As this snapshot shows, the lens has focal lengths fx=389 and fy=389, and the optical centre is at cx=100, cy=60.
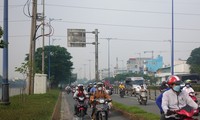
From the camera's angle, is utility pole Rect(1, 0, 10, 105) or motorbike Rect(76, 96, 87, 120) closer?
motorbike Rect(76, 96, 87, 120)

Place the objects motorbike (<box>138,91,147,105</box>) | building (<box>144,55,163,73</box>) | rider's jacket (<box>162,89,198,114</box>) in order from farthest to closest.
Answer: building (<box>144,55,163,73</box>) < motorbike (<box>138,91,147,105</box>) < rider's jacket (<box>162,89,198,114</box>)

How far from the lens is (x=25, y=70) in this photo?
1288 inches

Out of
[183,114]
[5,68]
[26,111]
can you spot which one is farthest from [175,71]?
[183,114]

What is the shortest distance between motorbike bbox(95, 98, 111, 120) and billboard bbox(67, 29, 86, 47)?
2259 cm

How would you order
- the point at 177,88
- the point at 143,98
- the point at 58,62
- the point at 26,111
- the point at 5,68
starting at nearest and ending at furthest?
the point at 177,88 < the point at 26,111 < the point at 5,68 < the point at 143,98 < the point at 58,62

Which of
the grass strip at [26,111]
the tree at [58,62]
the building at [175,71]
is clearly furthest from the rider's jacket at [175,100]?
the building at [175,71]

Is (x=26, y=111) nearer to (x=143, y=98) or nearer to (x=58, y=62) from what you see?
(x=143, y=98)

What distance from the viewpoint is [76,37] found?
36594mm

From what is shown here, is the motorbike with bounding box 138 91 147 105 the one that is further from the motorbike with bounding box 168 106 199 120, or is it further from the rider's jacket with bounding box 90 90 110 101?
the motorbike with bounding box 168 106 199 120

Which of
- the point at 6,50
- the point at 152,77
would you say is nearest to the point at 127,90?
the point at 6,50

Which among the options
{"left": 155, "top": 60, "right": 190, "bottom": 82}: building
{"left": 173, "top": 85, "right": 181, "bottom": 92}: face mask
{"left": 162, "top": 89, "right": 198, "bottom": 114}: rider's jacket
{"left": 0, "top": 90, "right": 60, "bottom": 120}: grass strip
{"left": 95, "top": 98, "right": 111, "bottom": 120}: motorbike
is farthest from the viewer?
{"left": 155, "top": 60, "right": 190, "bottom": 82}: building

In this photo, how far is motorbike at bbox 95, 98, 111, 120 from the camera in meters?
13.5

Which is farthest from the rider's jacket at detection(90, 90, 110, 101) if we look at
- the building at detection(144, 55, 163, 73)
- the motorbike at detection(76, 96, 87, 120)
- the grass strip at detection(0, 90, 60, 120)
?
the building at detection(144, 55, 163, 73)

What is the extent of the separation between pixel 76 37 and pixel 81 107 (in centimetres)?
2147
